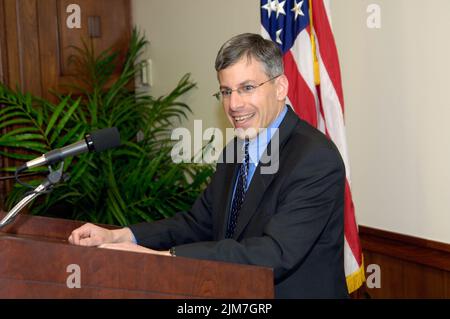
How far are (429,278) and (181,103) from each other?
2383mm

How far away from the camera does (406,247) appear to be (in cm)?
324

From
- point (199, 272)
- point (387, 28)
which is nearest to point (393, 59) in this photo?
point (387, 28)

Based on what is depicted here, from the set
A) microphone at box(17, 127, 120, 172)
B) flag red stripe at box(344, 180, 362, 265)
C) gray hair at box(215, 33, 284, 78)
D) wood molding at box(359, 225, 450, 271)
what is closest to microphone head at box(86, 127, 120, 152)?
microphone at box(17, 127, 120, 172)

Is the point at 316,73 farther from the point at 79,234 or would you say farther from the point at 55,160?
the point at 55,160

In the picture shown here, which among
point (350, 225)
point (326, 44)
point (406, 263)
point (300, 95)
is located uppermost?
point (326, 44)

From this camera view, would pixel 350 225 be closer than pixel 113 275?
No

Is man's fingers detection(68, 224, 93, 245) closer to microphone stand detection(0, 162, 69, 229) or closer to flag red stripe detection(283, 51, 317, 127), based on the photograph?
microphone stand detection(0, 162, 69, 229)

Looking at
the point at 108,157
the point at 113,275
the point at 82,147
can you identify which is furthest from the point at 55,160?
the point at 108,157

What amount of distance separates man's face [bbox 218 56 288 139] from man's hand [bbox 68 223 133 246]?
1.88ft

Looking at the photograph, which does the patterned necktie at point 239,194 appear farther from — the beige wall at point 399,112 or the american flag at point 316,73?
the beige wall at point 399,112

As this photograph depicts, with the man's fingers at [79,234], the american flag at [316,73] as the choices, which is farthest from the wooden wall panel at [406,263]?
the man's fingers at [79,234]

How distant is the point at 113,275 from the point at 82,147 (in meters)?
A: 0.41
